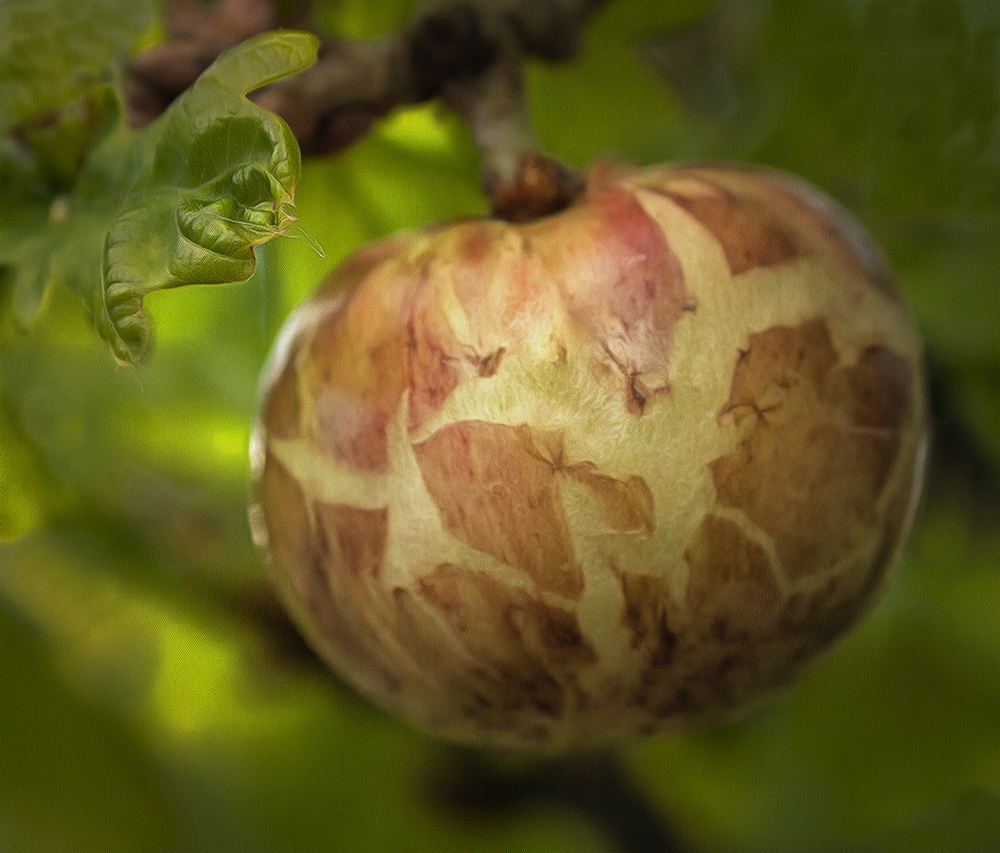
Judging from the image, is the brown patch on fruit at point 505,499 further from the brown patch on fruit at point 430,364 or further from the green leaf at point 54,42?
the green leaf at point 54,42

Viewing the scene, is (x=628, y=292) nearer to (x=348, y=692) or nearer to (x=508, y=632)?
(x=508, y=632)

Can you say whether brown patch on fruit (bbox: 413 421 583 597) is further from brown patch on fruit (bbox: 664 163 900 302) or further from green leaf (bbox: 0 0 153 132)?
green leaf (bbox: 0 0 153 132)

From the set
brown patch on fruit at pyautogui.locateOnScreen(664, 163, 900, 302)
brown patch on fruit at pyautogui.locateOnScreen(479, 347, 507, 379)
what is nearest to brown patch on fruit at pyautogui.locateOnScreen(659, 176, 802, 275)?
brown patch on fruit at pyautogui.locateOnScreen(664, 163, 900, 302)

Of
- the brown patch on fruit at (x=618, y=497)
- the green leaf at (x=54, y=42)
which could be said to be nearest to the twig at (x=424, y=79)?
the green leaf at (x=54, y=42)

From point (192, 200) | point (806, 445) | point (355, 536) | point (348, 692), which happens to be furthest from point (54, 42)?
point (348, 692)

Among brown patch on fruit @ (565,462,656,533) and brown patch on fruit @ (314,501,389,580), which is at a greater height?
brown patch on fruit @ (565,462,656,533)
